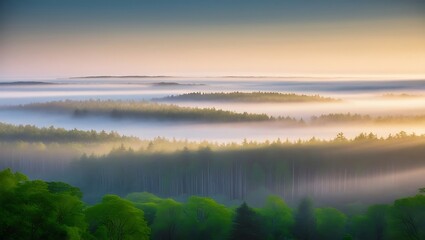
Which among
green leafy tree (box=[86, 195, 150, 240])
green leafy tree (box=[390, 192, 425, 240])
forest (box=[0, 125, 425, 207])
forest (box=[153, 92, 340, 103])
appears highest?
forest (box=[153, 92, 340, 103])

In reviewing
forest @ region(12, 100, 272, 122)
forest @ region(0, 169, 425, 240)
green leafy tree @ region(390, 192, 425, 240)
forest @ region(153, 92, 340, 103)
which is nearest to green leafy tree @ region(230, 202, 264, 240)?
forest @ region(0, 169, 425, 240)

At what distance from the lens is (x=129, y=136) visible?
119 meters

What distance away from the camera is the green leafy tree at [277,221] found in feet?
183

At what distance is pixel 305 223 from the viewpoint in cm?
5684

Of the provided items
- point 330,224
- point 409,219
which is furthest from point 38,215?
point 330,224

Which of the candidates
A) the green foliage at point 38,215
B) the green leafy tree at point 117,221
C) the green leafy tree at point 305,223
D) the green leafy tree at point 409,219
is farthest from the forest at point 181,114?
the green foliage at point 38,215

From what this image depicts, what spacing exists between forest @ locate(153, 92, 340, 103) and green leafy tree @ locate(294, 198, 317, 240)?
46.3m

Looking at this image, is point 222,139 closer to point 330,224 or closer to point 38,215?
point 330,224

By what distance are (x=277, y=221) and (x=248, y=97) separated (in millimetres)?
50188

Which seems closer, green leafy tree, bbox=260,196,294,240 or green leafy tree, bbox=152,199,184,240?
green leafy tree, bbox=260,196,294,240

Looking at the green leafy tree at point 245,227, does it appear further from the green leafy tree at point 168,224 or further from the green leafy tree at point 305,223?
the green leafy tree at point 168,224

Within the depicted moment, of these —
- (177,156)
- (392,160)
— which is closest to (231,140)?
(177,156)

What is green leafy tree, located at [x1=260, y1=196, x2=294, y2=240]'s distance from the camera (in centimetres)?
5587

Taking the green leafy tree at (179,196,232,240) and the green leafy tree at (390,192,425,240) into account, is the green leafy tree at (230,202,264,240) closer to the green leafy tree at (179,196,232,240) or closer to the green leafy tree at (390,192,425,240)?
the green leafy tree at (179,196,232,240)
